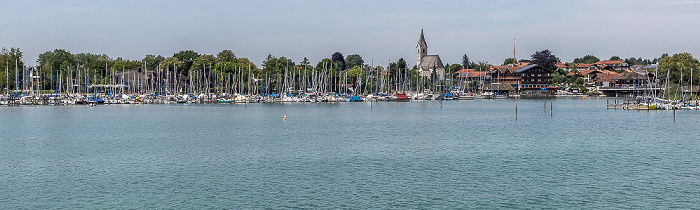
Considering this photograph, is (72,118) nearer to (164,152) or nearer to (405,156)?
(164,152)

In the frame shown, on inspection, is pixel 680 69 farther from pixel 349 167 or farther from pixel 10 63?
pixel 10 63

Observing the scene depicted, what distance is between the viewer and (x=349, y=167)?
4412 cm

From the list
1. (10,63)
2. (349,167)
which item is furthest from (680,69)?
(10,63)

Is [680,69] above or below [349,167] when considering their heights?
above

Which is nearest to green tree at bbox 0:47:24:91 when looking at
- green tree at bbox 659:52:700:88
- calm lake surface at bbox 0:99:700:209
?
calm lake surface at bbox 0:99:700:209

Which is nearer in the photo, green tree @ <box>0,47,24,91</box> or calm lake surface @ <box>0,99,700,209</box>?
calm lake surface @ <box>0,99,700,209</box>

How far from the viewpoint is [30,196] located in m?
34.2

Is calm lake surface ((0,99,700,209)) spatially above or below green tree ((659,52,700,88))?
below

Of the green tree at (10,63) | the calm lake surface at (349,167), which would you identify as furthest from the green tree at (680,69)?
the green tree at (10,63)

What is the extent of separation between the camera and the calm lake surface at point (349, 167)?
33719mm

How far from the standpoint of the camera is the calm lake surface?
3372 cm

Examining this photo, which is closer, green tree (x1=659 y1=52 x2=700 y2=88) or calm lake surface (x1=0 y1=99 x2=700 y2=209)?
calm lake surface (x1=0 y1=99 x2=700 y2=209)

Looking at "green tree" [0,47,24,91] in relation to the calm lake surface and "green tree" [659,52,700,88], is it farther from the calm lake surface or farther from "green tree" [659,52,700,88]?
"green tree" [659,52,700,88]

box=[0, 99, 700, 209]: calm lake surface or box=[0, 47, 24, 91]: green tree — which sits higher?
box=[0, 47, 24, 91]: green tree
